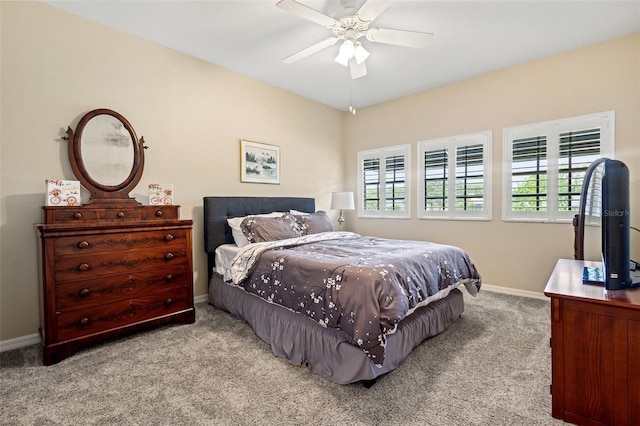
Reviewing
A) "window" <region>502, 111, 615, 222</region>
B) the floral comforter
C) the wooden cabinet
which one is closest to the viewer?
the wooden cabinet

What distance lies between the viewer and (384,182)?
4.95 metres

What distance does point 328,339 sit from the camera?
→ 6.66ft

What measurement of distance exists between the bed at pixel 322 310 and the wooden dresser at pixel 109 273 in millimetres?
519

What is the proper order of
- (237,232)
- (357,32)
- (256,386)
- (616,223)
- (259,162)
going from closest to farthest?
(616,223) → (256,386) → (357,32) → (237,232) → (259,162)

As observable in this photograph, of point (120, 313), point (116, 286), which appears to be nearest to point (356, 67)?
point (116, 286)

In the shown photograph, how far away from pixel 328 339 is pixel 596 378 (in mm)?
1411

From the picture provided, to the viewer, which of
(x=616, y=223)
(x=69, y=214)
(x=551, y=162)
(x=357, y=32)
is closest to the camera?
(x=616, y=223)

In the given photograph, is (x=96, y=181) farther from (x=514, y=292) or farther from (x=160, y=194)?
(x=514, y=292)

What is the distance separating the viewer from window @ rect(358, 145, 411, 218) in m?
4.71

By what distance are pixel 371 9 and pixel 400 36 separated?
1.45 feet

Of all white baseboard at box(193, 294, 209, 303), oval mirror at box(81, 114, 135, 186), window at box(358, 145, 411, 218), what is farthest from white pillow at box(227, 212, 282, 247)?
window at box(358, 145, 411, 218)

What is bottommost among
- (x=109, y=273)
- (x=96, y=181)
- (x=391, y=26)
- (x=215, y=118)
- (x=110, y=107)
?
(x=109, y=273)

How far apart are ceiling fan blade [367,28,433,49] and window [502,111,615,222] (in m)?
1.98

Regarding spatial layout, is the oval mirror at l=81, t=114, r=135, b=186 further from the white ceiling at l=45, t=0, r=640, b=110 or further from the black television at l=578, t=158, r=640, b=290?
the black television at l=578, t=158, r=640, b=290
